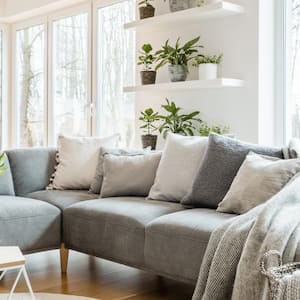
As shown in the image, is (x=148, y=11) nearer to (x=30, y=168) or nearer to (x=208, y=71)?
(x=208, y=71)

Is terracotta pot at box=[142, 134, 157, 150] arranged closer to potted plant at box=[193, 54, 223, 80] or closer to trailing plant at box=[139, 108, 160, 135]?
trailing plant at box=[139, 108, 160, 135]

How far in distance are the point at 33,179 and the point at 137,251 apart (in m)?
1.39

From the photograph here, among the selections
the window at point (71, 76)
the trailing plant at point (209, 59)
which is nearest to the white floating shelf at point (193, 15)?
the trailing plant at point (209, 59)

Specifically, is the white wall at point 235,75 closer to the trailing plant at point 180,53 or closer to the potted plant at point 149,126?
the trailing plant at point 180,53

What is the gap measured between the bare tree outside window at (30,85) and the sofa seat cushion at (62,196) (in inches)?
102

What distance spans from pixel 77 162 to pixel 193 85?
106 centimetres

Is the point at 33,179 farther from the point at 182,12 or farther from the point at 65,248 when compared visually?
the point at 182,12

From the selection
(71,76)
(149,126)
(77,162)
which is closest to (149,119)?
(149,126)

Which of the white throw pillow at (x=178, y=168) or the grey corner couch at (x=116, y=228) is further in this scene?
the white throw pillow at (x=178, y=168)

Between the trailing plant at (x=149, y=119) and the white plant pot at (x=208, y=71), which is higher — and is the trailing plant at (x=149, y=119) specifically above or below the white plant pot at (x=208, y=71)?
below

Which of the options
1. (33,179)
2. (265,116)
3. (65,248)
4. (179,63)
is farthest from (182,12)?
(65,248)

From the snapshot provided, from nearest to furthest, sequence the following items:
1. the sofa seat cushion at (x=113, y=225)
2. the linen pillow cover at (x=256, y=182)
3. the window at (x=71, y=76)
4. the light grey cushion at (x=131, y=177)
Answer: the linen pillow cover at (x=256, y=182) → the sofa seat cushion at (x=113, y=225) → the light grey cushion at (x=131, y=177) → the window at (x=71, y=76)

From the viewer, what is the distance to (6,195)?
12.6ft

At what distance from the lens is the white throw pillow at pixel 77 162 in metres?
4.00
